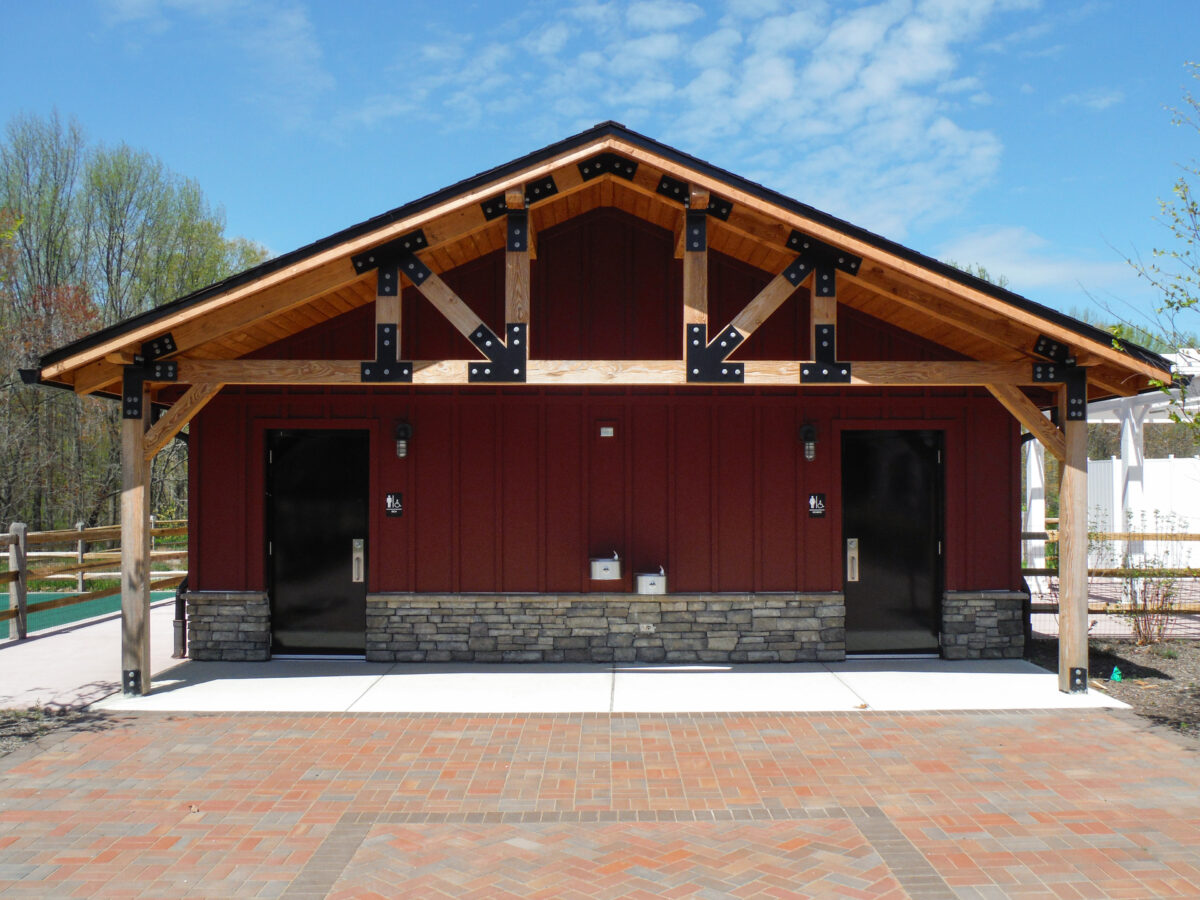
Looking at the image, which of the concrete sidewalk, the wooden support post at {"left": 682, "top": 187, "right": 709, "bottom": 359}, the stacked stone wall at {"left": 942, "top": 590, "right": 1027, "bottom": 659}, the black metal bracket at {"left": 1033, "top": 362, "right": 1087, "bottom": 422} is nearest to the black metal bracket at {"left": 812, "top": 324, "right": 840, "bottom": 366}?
the wooden support post at {"left": 682, "top": 187, "right": 709, "bottom": 359}

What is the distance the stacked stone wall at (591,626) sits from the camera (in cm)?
879

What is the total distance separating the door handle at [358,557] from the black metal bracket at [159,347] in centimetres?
269

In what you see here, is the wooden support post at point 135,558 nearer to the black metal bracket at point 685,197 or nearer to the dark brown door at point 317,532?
the dark brown door at point 317,532

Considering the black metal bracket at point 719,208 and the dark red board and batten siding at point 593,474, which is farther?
Answer: the dark red board and batten siding at point 593,474

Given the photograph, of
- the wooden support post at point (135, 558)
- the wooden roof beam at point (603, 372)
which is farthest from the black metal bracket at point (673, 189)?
the wooden support post at point (135, 558)

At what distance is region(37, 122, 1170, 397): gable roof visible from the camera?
7051mm

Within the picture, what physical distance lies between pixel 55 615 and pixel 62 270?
1436 centimetres

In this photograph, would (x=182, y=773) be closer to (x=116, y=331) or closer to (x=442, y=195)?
(x=116, y=331)

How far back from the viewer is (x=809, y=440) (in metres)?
8.77

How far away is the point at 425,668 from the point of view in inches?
339

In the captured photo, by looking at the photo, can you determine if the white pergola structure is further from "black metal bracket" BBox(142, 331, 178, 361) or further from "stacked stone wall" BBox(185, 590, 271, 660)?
"black metal bracket" BBox(142, 331, 178, 361)

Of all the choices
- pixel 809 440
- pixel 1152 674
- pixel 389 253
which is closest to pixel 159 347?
pixel 389 253

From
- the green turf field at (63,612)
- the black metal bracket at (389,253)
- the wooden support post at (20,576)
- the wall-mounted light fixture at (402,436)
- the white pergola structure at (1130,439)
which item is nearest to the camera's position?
the black metal bracket at (389,253)

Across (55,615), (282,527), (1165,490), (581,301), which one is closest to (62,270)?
(55,615)
